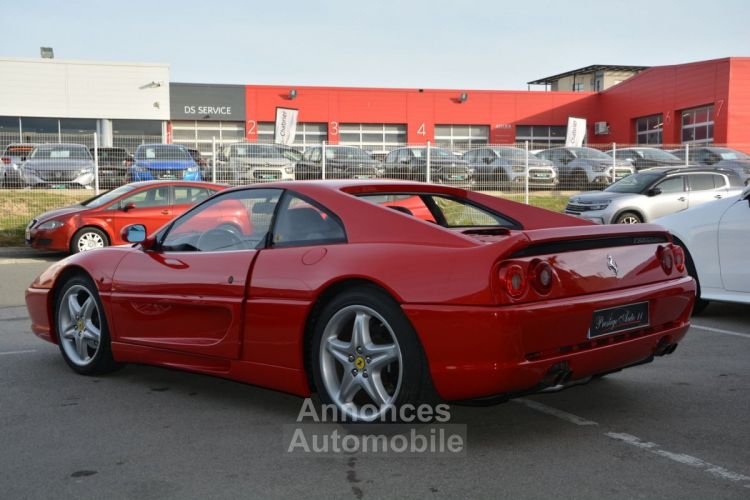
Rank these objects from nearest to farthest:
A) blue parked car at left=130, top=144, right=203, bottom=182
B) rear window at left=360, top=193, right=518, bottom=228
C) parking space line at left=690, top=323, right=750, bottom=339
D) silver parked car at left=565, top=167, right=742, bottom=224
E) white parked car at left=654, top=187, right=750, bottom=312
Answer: rear window at left=360, top=193, right=518, bottom=228 → parking space line at left=690, top=323, right=750, bottom=339 → white parked car at left=654, top=187, right=750, bottom=312 → silver parked car at left=565, top=167, right=742, bottom=224 → blue parked car at left=130, top=144, right=203, bottom=182

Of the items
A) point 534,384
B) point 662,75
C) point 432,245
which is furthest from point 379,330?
point 662,75

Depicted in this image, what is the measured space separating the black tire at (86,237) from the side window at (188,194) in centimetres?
135

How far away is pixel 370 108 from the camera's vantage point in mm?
43312

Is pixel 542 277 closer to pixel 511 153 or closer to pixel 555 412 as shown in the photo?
pixel 555 412

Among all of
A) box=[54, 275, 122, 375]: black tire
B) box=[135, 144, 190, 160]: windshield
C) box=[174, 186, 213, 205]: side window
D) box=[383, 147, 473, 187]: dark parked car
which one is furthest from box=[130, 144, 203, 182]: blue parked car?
box=[54, 275, 122, 375]: black tire

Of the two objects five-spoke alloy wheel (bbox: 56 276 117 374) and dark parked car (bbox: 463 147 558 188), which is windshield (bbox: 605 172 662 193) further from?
five-spoke alloy wheel (bbox: 56 276 117 374)

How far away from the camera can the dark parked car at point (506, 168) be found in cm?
2138

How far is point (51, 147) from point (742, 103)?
28.9 meters

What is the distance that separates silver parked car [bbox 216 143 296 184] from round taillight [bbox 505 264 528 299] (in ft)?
56.1

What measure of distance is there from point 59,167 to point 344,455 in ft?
55.7

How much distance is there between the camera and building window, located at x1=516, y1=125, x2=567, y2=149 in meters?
45.2

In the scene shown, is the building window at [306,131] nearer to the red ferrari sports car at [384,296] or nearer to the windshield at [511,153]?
the windshield at [511,153]

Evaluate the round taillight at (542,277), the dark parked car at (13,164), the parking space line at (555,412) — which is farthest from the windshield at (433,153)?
the round taillight at (542,277)

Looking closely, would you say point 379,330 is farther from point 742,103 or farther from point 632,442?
point 742,103
